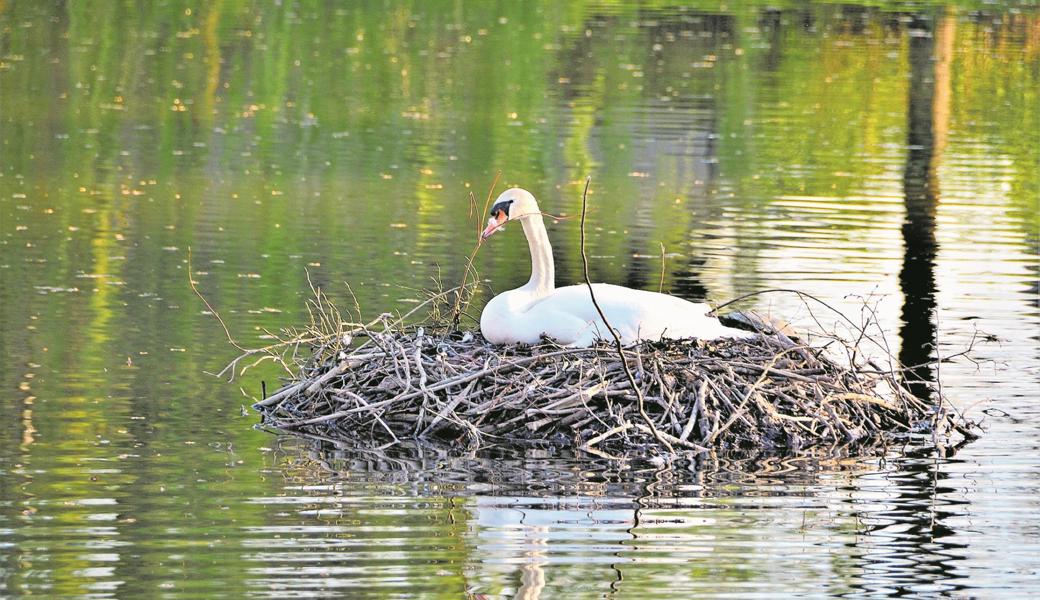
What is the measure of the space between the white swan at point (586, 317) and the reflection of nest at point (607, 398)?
95mm

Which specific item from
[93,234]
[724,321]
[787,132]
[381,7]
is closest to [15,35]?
[381,7]

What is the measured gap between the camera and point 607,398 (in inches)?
419

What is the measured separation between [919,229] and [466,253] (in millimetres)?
5452

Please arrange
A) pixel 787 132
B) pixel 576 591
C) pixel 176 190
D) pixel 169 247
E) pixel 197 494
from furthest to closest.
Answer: pixel 787 132, pixel 176 190, pixel 169 247, pixel 197 494, pixel 576 591

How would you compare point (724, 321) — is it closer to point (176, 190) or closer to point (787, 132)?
point (176, 190)

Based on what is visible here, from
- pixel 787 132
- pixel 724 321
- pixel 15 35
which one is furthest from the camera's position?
pixel 15 35

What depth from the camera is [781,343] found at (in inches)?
444

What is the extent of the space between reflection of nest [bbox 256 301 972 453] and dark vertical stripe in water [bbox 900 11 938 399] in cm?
75

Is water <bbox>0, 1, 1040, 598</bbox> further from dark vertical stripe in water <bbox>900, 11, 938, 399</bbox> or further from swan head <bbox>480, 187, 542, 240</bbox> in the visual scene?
swan head <bbox>480, 187, 542, 240</bbox>

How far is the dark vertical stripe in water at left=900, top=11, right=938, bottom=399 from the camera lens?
1437 cm

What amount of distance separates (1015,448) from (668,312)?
2058mm

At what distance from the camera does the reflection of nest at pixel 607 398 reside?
1061 cm

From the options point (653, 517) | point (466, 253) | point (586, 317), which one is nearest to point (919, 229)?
point (466, 253)

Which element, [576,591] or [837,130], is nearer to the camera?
[576,591]
